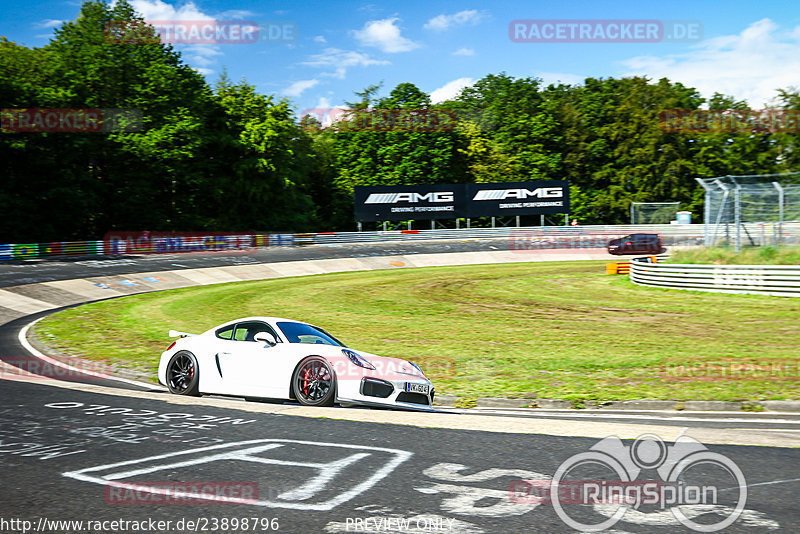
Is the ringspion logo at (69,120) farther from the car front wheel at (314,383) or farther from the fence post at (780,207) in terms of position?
the fence post at (780,207)

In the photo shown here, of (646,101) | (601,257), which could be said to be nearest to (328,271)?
(601,257)

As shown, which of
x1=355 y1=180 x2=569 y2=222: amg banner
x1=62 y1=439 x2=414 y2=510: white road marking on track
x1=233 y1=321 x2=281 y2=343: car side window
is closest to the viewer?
x1=62 y1=439 x2=414 y2=510: white road marking on track

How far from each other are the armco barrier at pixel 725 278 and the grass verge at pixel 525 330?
71 centimetres

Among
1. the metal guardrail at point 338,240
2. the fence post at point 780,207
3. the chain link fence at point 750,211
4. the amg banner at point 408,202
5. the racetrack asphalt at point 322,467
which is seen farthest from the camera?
the amg banner at point 408,202

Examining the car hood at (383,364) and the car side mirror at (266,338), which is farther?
the car side mirror at (266,338)

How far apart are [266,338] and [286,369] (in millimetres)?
665

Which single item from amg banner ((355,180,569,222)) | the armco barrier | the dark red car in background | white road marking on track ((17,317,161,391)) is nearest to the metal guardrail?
the dark red car in background

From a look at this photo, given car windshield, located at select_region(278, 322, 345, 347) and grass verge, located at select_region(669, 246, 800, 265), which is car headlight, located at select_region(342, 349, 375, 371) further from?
grass verge, located at select_region(669, 246, 800, 265)

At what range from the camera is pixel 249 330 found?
11062mm

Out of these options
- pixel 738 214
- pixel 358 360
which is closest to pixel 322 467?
pixel 358 360

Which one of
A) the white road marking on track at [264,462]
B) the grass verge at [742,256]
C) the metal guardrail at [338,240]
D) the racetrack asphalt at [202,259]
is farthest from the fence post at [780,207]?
the racetrack asphalt at [202,259]

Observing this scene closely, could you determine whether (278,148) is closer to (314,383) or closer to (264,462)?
(314,383)

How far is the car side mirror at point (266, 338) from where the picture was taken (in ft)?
34.3

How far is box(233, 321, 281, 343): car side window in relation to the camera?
10.9m
